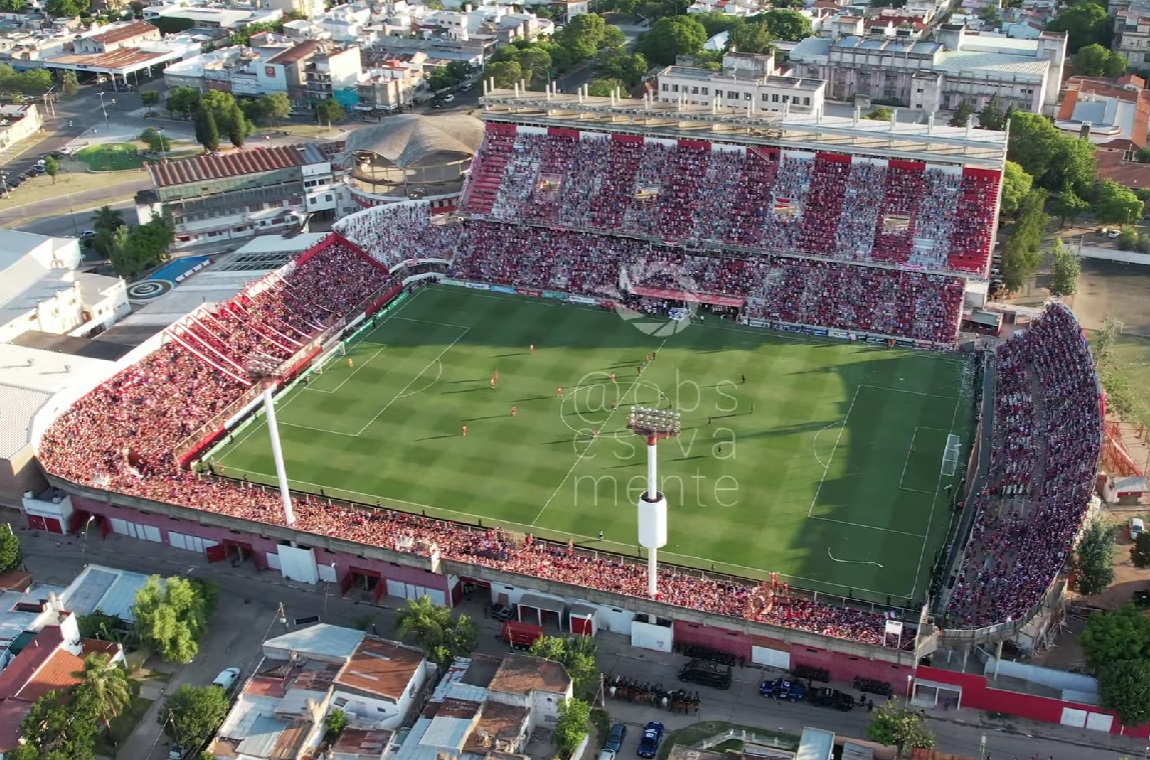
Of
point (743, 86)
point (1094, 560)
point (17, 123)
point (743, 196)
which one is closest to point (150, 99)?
point (17, 123)

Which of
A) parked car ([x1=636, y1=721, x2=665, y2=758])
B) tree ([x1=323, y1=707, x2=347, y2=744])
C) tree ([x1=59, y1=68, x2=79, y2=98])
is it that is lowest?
parked car ([x1=636, y1=721, x2=665, y2=758])

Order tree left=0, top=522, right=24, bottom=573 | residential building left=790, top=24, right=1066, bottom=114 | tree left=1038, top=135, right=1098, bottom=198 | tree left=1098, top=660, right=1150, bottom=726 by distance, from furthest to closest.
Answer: residential building left=790, top=24, right=1066, bottom=114, tree left=1038, top=135, right=1098, bottom=198, tree left=0, top=522, right=24, bottom=573, tree left=1098, top=660, right=1150, bottom=726

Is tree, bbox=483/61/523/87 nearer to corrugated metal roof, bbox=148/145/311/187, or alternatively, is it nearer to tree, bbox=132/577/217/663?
corrugated metal roof, bbox=148/145/311/187

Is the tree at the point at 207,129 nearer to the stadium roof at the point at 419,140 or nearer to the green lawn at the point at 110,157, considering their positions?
the green lawn at the point at 110,157

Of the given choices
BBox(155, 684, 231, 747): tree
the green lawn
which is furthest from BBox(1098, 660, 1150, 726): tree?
the green lawn

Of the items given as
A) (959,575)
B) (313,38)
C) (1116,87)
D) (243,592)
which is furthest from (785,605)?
(313,38)

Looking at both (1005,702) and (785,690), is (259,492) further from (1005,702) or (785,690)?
(1005,702)

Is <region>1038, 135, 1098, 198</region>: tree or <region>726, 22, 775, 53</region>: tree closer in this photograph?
<region>1038, 135, 1098, 198</region>: tree
